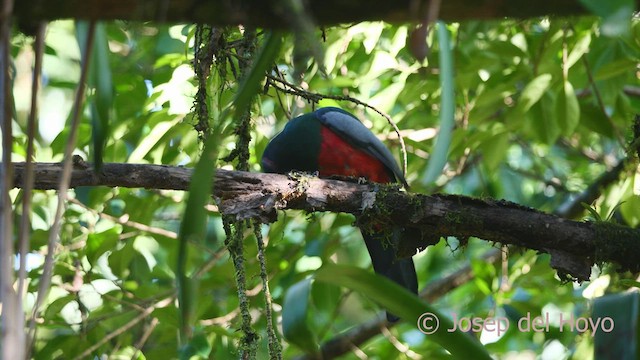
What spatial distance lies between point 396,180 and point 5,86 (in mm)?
3173

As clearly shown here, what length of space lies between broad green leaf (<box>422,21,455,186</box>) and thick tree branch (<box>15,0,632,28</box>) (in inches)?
3.9

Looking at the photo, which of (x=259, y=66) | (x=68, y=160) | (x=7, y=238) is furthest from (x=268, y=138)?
(x=7, y=238)

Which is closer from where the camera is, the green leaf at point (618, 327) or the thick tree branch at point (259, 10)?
the thick tree branch at point (259, 10)

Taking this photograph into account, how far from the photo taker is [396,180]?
433 cm

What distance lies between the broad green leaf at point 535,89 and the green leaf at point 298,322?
262cm

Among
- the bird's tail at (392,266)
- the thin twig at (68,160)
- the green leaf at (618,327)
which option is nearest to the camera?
the thin twig at (68,160)

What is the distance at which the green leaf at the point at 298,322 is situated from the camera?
135cm

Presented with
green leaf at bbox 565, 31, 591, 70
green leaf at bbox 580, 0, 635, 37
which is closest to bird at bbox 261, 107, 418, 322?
green leaf at bbox 565, 31, 591, 70

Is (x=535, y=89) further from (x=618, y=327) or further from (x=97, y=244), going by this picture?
(x=618, y=327)

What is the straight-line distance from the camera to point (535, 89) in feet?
12.3

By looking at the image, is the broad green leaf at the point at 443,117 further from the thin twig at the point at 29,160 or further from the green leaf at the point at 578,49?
the green leaf at the point at 578,49

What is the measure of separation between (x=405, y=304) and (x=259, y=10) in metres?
0.56

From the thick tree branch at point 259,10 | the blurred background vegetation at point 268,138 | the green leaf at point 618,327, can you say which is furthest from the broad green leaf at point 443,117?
the blurred background vegetation at point 268,138

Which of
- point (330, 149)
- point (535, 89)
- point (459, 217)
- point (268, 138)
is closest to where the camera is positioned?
point (459, 217)
